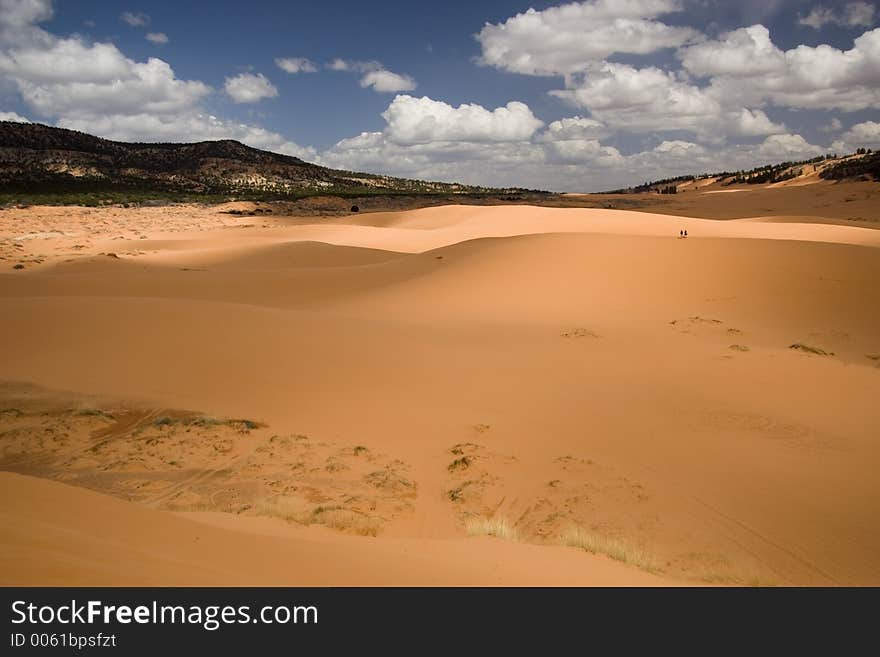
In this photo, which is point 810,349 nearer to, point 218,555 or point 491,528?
point 491,528

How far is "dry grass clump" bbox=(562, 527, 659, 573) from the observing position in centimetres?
352

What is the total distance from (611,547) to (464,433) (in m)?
2.20

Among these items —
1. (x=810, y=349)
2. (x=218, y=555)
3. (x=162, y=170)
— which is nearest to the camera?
(x=218, y=555)

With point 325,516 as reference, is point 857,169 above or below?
above

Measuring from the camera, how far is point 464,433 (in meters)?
5.64

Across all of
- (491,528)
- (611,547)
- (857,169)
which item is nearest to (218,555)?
(491,528)

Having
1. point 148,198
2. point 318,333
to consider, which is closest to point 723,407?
point 318,333

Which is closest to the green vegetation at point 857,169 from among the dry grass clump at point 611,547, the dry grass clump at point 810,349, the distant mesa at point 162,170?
the distant mesa at point 162,170

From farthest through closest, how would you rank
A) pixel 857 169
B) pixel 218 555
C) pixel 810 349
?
pixel 857 169
pixel 810 349
pixel 218 555

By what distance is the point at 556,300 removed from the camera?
12.0 metres

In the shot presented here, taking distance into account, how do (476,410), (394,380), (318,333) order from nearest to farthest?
1. (476,410)
2. (394,380)
3. (318,333)
